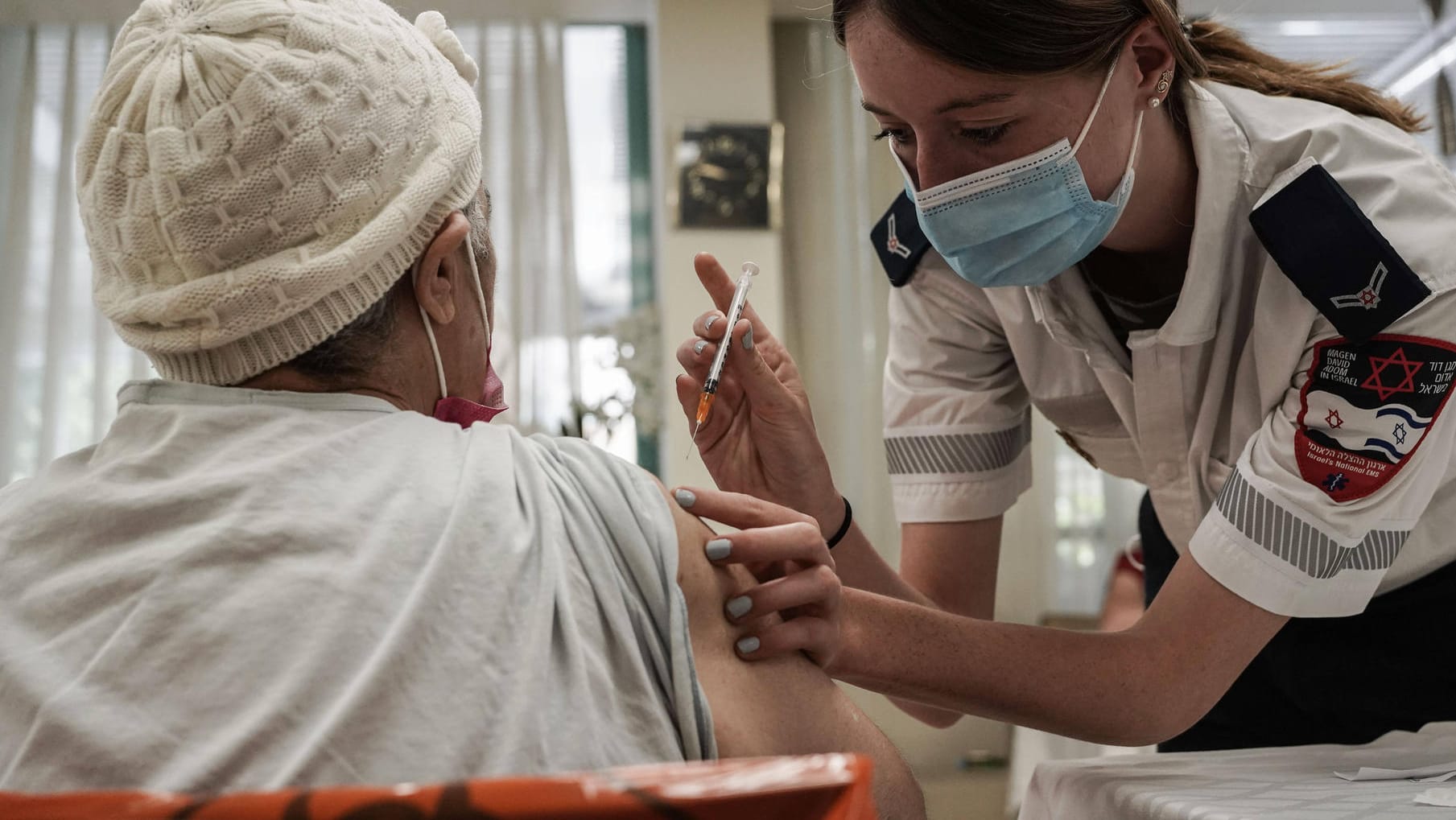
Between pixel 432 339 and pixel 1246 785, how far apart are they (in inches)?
34.8

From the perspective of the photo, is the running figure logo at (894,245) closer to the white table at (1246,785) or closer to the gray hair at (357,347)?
the white table at (1246,785)

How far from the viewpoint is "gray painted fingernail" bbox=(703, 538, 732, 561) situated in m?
0.95

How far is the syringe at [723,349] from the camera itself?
1323mm

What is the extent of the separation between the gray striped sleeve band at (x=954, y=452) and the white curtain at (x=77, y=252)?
269cm

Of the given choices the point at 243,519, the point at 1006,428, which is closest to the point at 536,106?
the point at 1006,428

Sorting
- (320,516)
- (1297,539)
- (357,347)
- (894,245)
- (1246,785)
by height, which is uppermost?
(894,245)

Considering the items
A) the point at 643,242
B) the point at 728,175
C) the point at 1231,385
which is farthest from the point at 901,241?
the point at 643,242

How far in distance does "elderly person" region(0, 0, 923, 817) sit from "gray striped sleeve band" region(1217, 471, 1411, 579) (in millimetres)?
496

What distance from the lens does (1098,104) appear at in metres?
1.28

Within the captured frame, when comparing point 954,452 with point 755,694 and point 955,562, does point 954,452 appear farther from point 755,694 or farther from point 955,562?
point 755,694

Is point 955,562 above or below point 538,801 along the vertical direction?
below

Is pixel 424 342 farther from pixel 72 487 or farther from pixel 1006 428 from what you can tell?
pixel 1006 428

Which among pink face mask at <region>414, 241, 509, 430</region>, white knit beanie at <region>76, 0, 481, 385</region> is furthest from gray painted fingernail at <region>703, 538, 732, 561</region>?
white knit beanie at <region>76, 0, 481, 385</region>

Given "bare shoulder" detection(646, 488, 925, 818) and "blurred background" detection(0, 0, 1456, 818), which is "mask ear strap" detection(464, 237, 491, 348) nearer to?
"bare shoulder" detection(646, 488, 925, 818)
